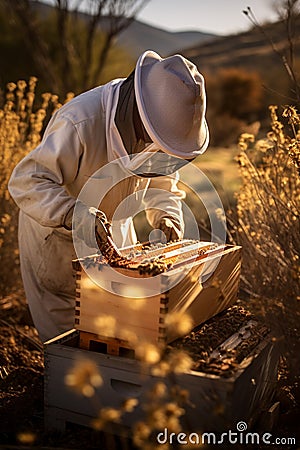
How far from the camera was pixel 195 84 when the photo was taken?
2271 mm

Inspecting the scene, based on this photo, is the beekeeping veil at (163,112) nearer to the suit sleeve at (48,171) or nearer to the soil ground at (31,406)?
the suit sleeve at (48,171)

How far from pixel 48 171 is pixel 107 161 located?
31 cm

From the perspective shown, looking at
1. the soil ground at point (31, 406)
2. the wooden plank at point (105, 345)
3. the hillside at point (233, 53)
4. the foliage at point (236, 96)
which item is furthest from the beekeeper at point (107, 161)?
the hillside at point (233, 53)

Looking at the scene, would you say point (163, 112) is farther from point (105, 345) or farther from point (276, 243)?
point (276, 243)

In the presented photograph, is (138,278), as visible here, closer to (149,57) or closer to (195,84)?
(195,84)

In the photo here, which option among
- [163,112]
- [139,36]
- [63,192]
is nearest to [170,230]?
[63,192]

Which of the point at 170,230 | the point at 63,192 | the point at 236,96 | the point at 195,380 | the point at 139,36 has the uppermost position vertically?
the point at 139,36

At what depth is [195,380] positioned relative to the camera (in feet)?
6.15

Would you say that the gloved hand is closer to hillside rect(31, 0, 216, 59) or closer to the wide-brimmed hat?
the wide-brimmed hat

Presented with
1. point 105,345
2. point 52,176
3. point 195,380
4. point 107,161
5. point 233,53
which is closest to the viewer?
point 195,380

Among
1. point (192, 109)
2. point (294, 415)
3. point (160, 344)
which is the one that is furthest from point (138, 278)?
point (294, 415)

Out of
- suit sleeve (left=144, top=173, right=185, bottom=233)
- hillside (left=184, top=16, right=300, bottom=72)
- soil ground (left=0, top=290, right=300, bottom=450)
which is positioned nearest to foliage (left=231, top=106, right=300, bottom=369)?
soil ground (left=0, top=290, right=300, bottom=450)

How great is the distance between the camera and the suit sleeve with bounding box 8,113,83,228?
246cm

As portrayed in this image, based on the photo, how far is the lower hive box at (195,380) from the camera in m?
1.87
